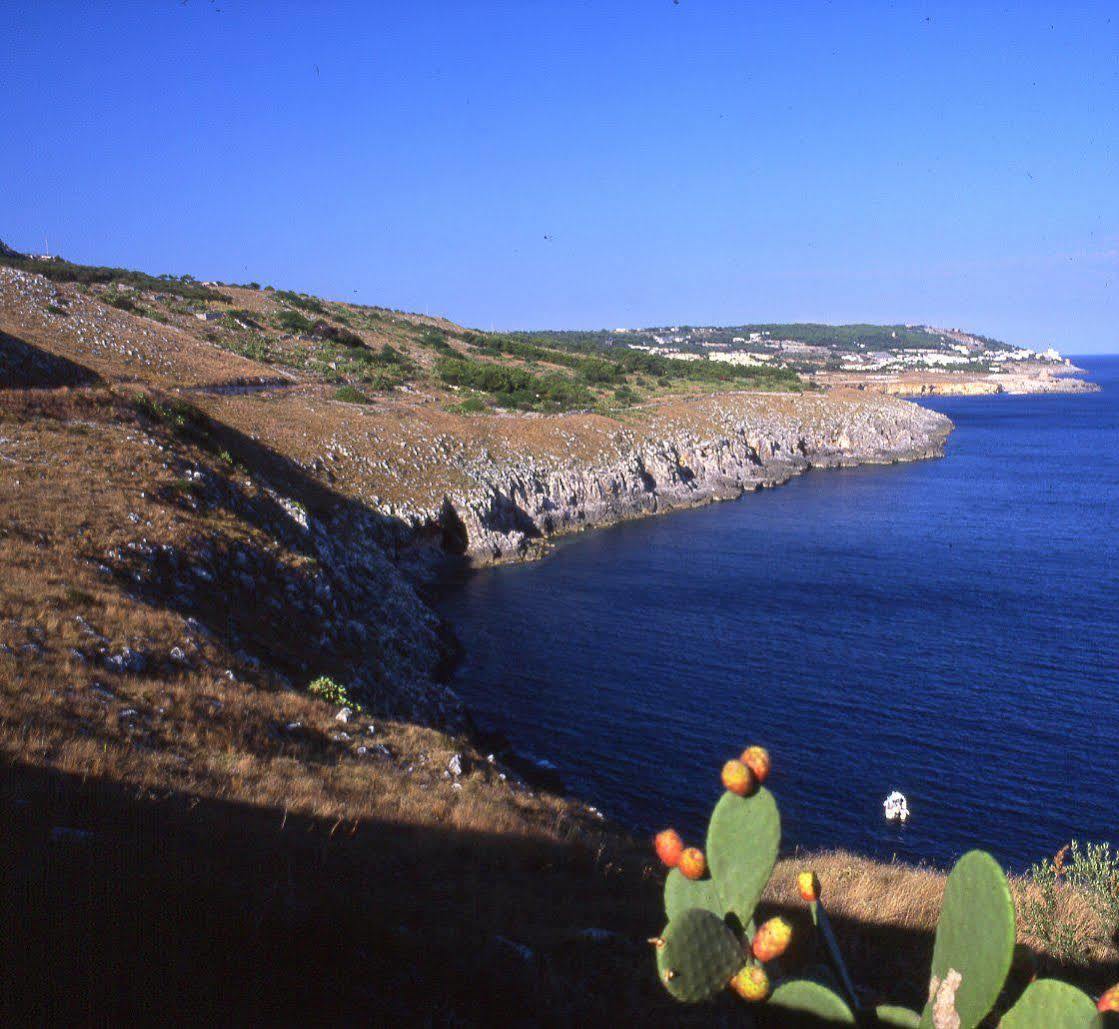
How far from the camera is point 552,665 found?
115ft

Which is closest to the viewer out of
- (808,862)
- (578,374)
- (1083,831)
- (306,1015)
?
(306,1015)

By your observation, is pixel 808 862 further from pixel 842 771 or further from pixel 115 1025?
pixel 842 771

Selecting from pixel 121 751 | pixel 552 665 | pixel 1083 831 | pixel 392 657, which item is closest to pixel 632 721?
pixel 552 665

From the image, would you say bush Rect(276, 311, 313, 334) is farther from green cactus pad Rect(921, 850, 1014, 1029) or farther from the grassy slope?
green cactus pad Rect(921, 850, 1014, 1029)

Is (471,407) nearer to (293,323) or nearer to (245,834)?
(293,323)

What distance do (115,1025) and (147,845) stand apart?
9.03ft

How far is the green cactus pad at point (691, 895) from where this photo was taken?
16.5 feet

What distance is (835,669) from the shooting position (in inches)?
1330

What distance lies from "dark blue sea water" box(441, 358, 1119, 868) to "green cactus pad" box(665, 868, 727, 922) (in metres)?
18.8

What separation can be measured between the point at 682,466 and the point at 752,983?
74.3 m

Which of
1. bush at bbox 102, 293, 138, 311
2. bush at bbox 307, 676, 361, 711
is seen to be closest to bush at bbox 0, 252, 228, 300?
bush at bbox 102, 293, 138, 311

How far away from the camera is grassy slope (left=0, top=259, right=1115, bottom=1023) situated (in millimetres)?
6055

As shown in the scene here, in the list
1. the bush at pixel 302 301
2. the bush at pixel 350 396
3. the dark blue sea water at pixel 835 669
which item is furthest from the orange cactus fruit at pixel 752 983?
the bush at pixel 302 301

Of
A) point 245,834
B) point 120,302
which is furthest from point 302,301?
point 245,834
